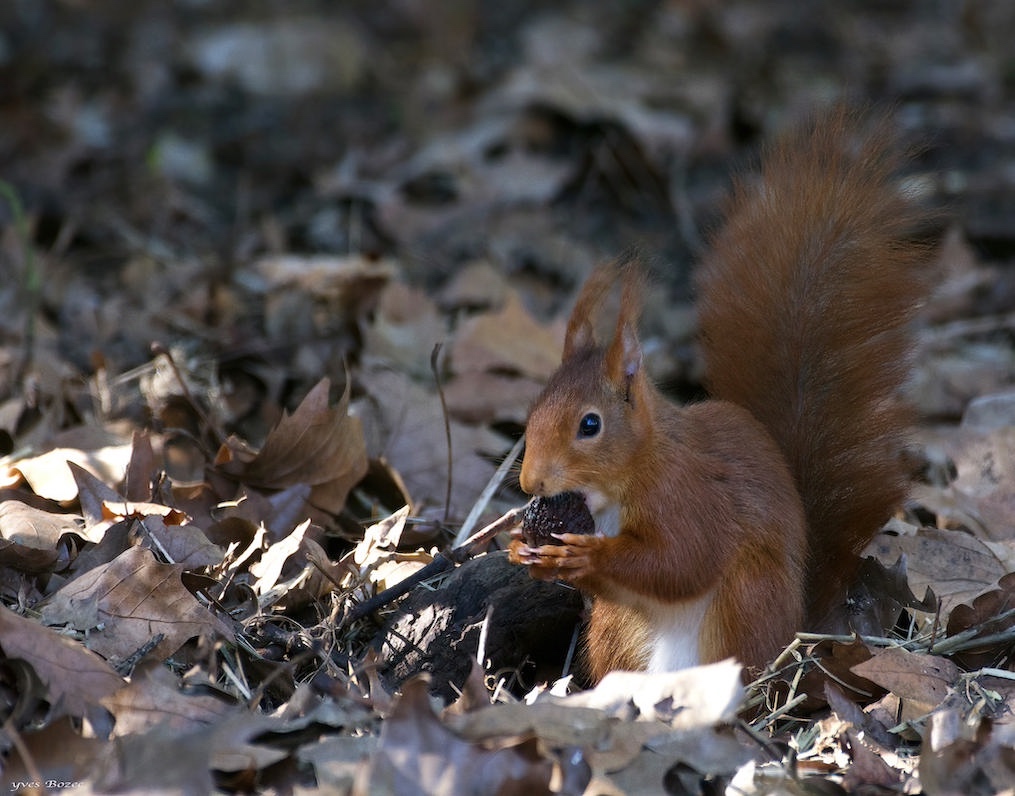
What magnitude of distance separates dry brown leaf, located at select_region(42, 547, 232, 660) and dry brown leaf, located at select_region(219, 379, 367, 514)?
0.67 m

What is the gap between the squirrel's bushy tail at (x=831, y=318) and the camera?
2850mm

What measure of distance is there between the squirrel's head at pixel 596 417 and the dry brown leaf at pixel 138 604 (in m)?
0.73

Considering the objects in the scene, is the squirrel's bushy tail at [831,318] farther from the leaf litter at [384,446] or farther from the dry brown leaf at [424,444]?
the dry brown leaf at [424,444]

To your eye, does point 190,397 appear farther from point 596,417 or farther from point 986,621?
point 986,621

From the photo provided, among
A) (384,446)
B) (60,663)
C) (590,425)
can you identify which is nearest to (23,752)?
(60,663)

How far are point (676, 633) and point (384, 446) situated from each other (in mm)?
1224

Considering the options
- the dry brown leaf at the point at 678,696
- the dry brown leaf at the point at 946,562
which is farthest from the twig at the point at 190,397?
the dry brown leaf at the point at 946,562

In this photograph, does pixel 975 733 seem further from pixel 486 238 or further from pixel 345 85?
pixel 345 85

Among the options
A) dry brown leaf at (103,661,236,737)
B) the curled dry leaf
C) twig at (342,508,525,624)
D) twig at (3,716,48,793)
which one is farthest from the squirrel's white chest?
twig at (3,716,48,793)

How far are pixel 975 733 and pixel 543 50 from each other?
592cm

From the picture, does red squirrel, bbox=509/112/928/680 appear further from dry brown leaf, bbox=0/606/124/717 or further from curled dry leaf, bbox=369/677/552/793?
dry brown leaf, bbox=0/606/124/717

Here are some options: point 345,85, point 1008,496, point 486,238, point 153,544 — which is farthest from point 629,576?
point 345,85

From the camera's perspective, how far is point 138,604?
8.36 feet

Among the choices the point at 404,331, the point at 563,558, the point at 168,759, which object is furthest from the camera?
the point at 404,331
